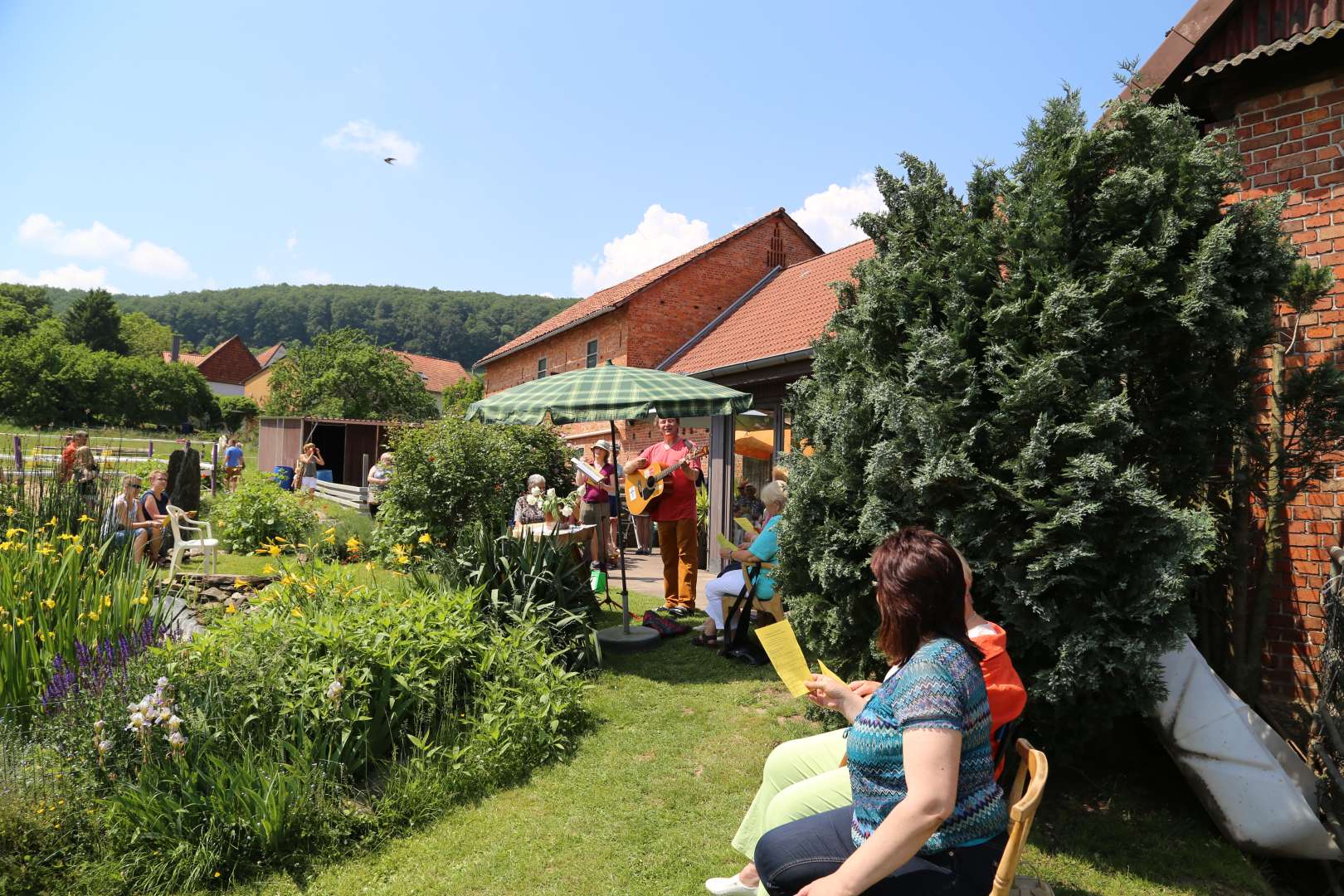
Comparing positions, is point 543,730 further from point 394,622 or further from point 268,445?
point 268,445

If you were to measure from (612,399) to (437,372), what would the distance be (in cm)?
7444

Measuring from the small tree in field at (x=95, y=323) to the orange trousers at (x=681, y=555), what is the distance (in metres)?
84.9

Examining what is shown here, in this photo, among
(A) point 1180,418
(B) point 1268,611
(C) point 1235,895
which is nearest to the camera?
(C) point 1235,895

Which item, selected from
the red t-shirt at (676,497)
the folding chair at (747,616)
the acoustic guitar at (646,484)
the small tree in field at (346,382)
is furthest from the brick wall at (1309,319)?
the small tree in field at (346,382)

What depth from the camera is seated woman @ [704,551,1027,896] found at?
2547 millimetres

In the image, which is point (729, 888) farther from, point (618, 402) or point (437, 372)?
point (437, 372)

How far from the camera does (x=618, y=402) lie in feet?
20.7

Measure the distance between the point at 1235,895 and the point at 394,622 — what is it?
4449 millimetres

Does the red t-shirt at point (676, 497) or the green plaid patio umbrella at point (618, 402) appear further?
the red t-shirt at point (676, 497)

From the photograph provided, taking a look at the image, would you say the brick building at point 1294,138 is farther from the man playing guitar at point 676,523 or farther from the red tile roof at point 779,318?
the red tile roof at point 779,318

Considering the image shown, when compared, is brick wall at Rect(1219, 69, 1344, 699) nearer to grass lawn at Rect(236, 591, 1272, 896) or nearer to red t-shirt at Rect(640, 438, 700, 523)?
grass lawn at Rect(236, 591, 1272, 896)

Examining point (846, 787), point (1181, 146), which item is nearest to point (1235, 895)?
point (846, 787)

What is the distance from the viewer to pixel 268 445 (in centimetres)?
2831

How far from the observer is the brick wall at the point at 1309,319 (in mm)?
4477
